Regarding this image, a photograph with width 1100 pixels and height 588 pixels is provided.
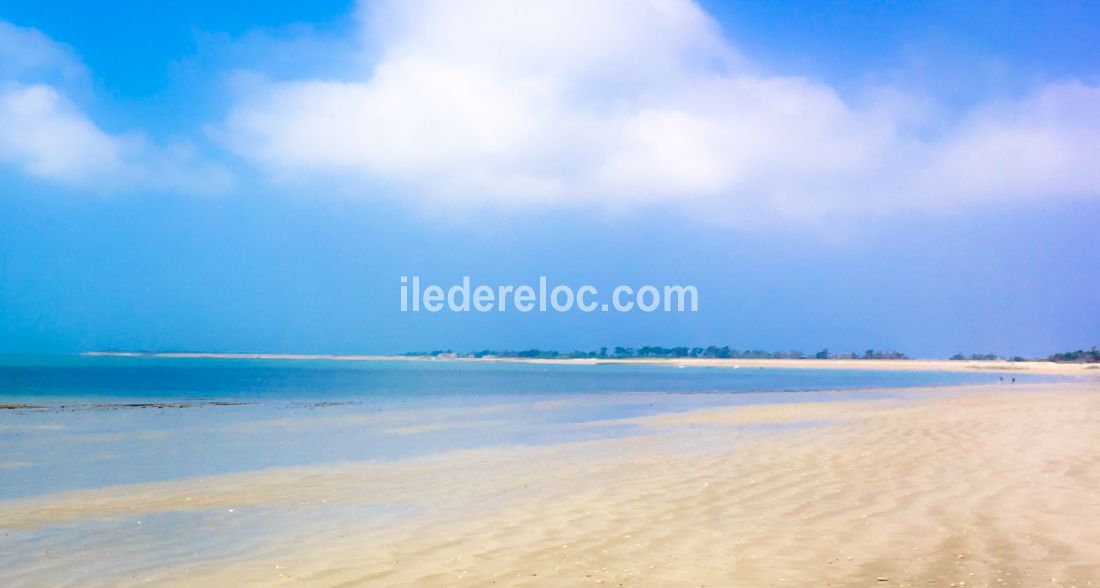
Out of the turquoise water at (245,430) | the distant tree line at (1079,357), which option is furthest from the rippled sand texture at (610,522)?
the distant tree line at (1079,357)

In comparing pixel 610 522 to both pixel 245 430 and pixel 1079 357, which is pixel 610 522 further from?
pixel 1079 357

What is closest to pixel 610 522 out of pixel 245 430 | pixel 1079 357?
pixel 245 430

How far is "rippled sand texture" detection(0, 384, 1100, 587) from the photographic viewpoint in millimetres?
7176

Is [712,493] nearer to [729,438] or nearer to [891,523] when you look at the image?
[891,523]

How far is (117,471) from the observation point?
15148 mm

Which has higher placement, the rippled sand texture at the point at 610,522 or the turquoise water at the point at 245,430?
the rippled sand texture at the point at 610,522

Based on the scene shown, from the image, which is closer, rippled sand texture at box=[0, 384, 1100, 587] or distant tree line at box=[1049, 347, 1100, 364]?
rippled sand texture at box=[0, 384, 1100, 587]

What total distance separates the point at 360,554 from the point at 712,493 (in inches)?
197

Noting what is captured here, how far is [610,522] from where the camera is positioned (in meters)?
9.30

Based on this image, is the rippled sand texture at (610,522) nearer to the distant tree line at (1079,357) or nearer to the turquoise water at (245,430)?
the turquoise water at (245,430)

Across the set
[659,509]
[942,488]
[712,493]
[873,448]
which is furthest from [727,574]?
[873,448]

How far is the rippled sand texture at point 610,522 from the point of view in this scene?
7.18m

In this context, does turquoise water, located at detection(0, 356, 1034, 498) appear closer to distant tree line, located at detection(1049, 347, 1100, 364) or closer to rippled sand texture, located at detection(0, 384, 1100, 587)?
rippled sand texture, located at detection(0, 384, 1100, 587)

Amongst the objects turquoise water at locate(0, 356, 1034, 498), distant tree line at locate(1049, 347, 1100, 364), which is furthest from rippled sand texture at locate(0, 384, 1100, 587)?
distant tree line at locate(1049, 347, 1100, 364)
